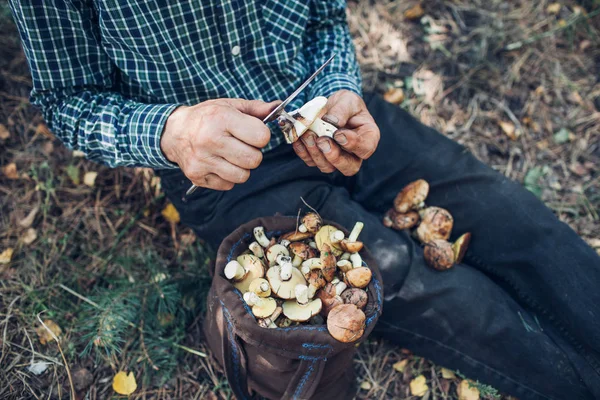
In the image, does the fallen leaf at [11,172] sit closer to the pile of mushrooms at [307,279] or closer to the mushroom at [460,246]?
the pile of mushrooms at [307,279]

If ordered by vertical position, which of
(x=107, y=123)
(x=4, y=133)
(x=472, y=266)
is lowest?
(x=4, y=133)

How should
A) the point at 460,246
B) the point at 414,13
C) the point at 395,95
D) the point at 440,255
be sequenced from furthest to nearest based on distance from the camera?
the point at 414,13 → the point at 395,95 → the point at 460,246 → the point at 440,255

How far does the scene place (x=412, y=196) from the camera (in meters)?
2.01

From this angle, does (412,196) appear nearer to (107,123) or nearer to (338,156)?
(338,156)

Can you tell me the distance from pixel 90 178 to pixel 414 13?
252 cm

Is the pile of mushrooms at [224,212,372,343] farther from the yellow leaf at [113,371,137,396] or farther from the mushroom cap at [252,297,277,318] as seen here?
the yellow leaf at [113,371,137,396]

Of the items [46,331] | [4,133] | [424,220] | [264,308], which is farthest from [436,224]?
[4,133]

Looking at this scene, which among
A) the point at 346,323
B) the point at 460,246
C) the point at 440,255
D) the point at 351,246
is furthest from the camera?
the point at 460,246

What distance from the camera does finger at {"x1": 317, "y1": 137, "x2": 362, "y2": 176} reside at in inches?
60.8

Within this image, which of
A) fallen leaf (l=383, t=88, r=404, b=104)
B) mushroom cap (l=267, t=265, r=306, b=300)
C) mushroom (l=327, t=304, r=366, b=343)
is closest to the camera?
mushroom (l=327, t=304, r=366, b=343)

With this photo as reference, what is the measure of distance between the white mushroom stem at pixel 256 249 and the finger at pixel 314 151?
384 mm

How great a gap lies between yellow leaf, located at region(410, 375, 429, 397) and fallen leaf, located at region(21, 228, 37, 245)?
213 cm

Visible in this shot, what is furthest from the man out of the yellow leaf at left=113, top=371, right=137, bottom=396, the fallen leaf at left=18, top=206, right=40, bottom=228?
the fallen leaf at left=18, top=206, right=40, bottom=228

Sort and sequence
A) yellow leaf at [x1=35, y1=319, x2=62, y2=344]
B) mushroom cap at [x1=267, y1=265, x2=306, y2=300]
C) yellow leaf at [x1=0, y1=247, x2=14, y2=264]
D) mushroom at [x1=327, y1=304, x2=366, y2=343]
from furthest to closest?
yellow leaf at [x1=0, y1=247, x2=14, y2=264] < yellow leaf at [x1=35, y1=319, x2=62, y2=344] < mushroom cap at [x1=267, y1=265, x2=306, y2=300] < mushroom at [x1=327, y1=304, x2=366, y2=343]
